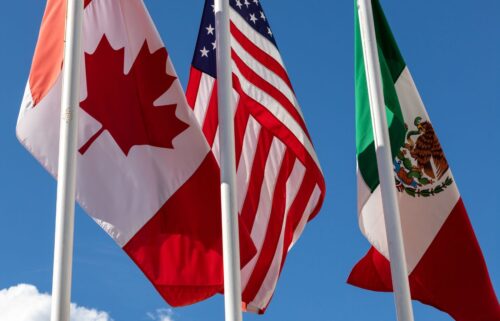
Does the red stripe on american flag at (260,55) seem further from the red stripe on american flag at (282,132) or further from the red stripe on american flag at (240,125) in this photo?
the red stripe on american flag at (240,125)

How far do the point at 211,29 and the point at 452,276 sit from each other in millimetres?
5001

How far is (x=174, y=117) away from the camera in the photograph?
1052cm

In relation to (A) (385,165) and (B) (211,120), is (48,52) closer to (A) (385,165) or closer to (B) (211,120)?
(B) (211,120)

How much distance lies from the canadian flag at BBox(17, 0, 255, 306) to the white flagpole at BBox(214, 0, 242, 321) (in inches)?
33.9

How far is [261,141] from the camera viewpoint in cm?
1297

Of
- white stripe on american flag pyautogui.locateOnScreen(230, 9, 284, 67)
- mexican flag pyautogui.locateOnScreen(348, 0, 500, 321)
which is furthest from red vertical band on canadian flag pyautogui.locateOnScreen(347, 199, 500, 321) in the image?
white stripe on american flag pyautogui.locateOnScreen(230, 9, 284, 67)

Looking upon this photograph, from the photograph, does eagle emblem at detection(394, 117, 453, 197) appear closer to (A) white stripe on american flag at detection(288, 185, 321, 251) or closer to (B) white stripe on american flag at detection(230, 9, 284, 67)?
(A) white stripe on american flag at detection(288, 185, 321, 251)

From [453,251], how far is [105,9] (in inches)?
228

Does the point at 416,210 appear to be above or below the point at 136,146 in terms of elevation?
below

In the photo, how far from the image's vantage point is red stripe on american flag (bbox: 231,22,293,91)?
11921 mm

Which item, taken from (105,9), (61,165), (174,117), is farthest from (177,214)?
(105,9)

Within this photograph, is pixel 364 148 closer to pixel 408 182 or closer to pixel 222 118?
pixel 408 182

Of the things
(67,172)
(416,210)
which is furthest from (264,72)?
(67,172)

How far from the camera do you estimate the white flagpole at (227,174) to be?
870cm
